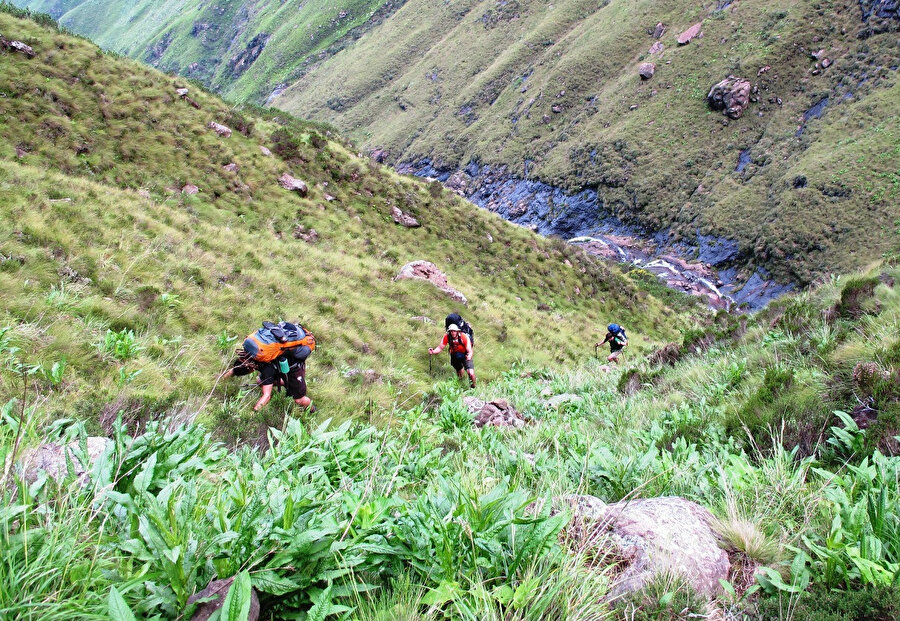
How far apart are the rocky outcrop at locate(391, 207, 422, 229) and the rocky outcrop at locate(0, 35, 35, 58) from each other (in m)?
12.7

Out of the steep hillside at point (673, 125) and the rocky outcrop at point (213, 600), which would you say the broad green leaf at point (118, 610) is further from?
the steep hillside at point (673, 125)

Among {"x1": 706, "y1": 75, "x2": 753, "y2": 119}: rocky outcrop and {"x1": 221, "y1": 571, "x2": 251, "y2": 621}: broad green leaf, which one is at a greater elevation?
{"x1": 221, "y1": 571, "x2": 251, "y2": 621}: broad green leaf

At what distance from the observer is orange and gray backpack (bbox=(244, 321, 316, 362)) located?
5723mm

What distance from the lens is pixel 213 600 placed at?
131cm

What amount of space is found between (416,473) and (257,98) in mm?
177859

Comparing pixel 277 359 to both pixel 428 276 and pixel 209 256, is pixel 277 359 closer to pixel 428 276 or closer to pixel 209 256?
pixel 209 256

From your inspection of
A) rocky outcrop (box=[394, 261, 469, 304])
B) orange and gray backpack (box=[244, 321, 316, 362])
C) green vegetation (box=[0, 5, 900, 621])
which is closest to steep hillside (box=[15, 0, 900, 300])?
rocky outcrop (box=[394, 261, 469, 304])

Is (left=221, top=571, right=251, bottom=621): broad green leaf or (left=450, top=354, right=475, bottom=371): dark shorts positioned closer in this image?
(left=221, top=571, right=251, bottom=621): broad green leaf

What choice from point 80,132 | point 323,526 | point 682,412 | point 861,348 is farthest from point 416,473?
point 80,132

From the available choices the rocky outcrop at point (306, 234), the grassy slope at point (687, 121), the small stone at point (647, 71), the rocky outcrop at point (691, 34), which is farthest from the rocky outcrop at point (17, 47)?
the rocky outcrop at point (691, 34)

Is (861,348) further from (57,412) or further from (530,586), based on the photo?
(57,412)

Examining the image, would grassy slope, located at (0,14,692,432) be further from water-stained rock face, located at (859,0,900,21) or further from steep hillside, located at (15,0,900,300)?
water-stained rock face, located at (859,0,900,21)

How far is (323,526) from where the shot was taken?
159 centimetres

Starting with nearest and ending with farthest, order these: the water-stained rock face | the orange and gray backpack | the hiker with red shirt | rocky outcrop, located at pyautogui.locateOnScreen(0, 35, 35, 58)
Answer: the orange and gray backpack → the hiker with red shirt → rocky outcrop, located at pyautogui.locateOnScreen(0, 35, 35, 58) → the water-stained rock face
